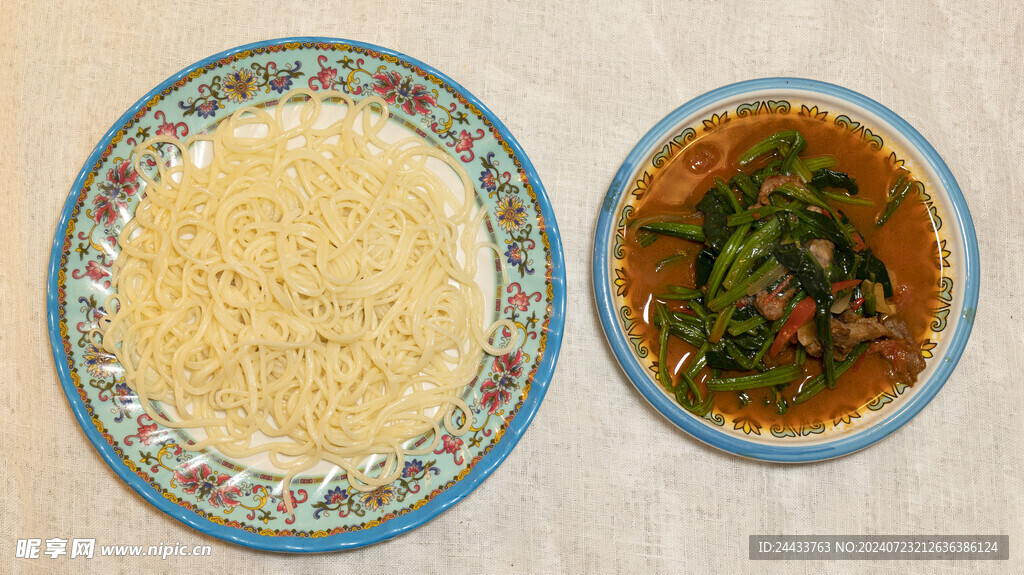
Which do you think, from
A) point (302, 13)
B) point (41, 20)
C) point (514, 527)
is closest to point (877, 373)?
point (514, 527)

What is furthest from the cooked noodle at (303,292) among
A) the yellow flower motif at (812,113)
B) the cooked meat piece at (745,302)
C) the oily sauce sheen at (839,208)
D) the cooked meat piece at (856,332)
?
the yellow flower motif at (812,113)

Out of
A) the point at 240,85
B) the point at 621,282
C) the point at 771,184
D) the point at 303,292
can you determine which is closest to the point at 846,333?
the point at 771,184

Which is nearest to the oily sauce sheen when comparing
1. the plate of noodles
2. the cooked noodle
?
the plate of noodles

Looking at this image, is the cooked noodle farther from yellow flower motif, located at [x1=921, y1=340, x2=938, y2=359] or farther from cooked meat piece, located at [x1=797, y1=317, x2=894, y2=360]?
yellow flower motif, located at [x1=921, y1=340, x2=938, y2=359]

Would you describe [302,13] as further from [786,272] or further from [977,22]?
[977,22]

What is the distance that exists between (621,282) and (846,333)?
3.22 ft

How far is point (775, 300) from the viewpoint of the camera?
8.45ft

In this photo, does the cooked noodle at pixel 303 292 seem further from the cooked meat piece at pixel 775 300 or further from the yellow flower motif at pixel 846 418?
the yellow flower motif at pixel 846 418

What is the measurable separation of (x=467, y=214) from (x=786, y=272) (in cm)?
145

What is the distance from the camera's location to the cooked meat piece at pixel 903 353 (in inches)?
103

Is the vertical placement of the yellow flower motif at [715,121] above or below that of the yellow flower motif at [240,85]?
below

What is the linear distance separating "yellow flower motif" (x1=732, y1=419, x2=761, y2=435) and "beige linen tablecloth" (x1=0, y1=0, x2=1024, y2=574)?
0.38m

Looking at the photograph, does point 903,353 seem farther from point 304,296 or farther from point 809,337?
point 304,296

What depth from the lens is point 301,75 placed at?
2.74 m
